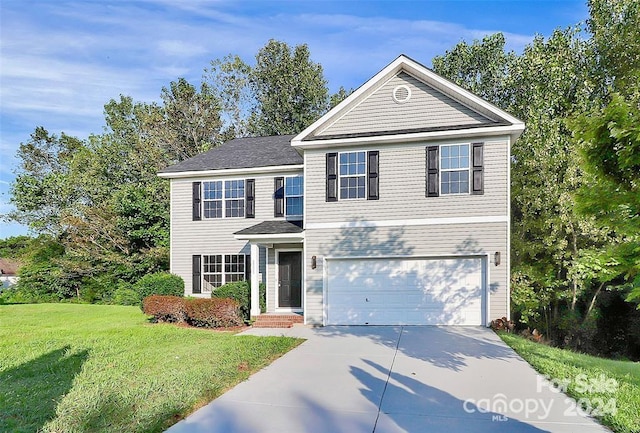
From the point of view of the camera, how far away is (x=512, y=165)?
15.5 m

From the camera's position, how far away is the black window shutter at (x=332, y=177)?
1200 cm

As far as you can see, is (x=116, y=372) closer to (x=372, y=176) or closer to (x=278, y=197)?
(x=372, y=176)

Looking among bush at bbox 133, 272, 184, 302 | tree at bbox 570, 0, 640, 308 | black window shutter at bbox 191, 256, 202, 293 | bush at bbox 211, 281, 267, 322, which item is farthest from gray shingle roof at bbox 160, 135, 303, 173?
tree at bbox 570, 0, 640, 308

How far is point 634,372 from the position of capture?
677 cm

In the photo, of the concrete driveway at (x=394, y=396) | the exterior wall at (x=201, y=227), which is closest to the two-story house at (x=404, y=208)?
the exterior wall at (x=201, y=227)

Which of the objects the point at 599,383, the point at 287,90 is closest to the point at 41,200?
the point at 287,90

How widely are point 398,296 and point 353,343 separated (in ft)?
9.53

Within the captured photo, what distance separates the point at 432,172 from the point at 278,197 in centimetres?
575

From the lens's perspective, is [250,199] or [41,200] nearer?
[250,199]

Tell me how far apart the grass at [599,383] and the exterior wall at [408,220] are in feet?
11.2

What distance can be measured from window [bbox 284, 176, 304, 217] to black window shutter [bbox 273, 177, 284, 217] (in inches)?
7.5

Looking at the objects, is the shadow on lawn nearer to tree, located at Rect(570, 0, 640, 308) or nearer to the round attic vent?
tree, located at Rect(570, 0, 640, 308)

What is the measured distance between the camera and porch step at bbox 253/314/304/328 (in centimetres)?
1170

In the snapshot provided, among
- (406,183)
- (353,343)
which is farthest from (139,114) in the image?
(353,343)
